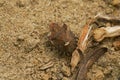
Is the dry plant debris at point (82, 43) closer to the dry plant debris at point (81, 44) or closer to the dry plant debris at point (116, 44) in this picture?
the dry plant debris at point (81, 44)

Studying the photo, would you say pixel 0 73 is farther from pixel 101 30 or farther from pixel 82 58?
pixel 101 30

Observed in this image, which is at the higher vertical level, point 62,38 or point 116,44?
point 62,38

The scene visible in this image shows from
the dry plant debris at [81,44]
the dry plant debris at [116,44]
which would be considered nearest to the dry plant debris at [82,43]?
the dry plant debris at [81,44]

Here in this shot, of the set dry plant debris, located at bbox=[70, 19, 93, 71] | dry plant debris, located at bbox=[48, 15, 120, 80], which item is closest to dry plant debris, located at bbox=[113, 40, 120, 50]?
dry plant debris, located at bbox=[48, 15, 120, 80]

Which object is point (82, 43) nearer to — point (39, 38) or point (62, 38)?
point (62, 38)

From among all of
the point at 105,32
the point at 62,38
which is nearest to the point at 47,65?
the point at 62,38

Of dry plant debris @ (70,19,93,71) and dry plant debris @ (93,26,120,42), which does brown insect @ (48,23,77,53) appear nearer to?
dry plant debris @ (70,19,93,71)

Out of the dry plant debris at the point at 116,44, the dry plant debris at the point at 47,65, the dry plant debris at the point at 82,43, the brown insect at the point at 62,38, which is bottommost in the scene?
the dry plant debris at the point at 116,44

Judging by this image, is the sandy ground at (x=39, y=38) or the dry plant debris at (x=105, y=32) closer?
the sandy ground at (x=39, y=38)
